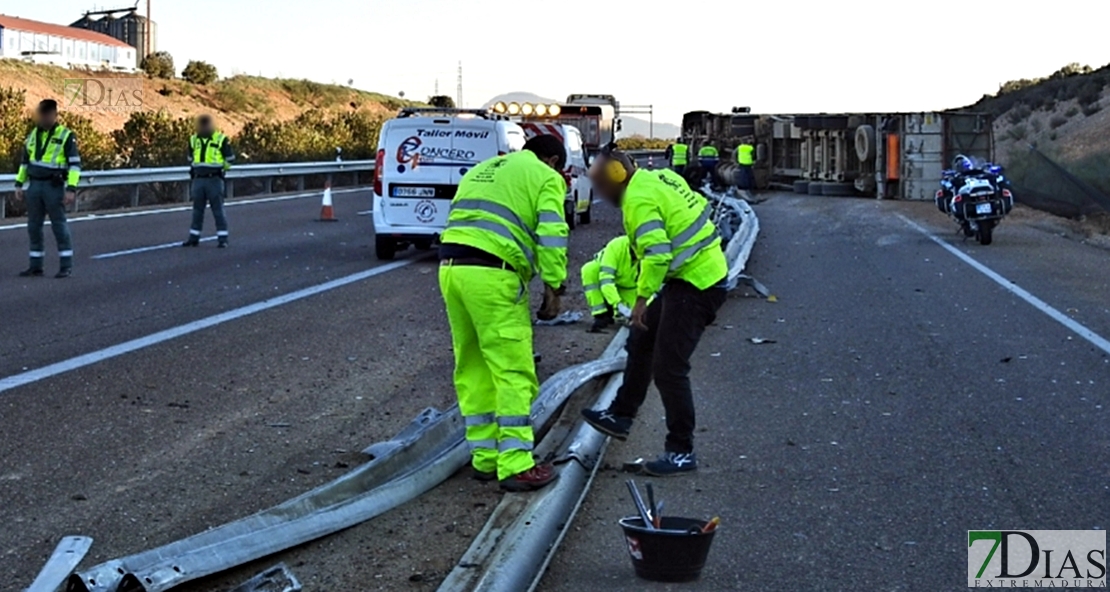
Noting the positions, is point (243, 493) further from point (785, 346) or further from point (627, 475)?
point (785, 346)

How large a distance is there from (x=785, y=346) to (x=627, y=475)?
15.0 ft

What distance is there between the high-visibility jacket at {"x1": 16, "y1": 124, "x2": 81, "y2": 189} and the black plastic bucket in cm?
1117

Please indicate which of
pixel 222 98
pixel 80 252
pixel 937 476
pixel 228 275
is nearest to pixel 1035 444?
pixel 937 476

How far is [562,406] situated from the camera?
339 inches

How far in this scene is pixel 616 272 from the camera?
934cm

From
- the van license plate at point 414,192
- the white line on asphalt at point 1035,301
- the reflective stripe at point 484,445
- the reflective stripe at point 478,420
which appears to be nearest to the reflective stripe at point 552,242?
the reflective stripe at point 478,420

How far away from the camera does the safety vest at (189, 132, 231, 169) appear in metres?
19.3

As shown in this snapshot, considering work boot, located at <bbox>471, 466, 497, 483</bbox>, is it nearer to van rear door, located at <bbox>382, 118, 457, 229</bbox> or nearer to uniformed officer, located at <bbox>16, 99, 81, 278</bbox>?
uniformed officer, located at <bbox>16, 99, 81, 278</bbox>

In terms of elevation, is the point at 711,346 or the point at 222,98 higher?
the point at 222,98

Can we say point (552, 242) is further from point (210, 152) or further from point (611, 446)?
point (210, 152)

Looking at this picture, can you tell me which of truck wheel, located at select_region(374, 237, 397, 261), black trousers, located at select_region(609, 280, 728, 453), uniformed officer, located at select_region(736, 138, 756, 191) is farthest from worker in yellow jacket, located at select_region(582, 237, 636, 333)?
uniformed officer, located at select_region(736, 138, 756, 191)

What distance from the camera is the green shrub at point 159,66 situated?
3698 inches
